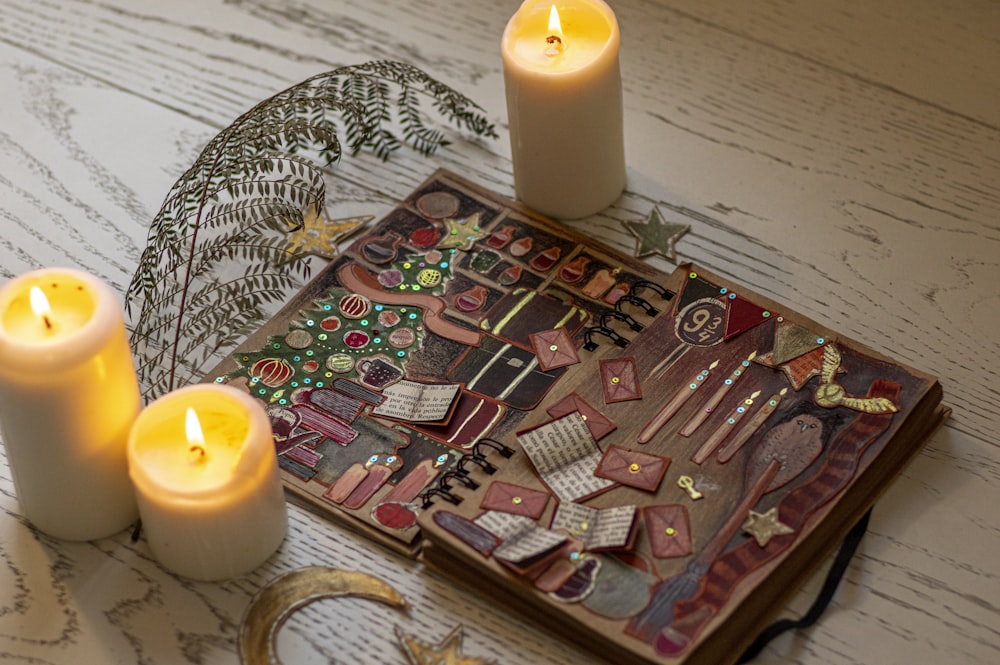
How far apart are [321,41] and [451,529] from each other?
566mm

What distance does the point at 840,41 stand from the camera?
1141 mm

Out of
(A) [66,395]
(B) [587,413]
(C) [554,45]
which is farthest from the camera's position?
(C) [554,45]

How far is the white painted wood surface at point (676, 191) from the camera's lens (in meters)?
0.81

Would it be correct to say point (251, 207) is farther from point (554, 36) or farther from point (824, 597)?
point (824, 597)

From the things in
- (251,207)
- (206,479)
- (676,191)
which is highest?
(676,191)

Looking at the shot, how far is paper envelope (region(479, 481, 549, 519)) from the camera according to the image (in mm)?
817

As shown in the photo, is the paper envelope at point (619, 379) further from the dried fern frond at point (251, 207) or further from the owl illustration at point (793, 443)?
the dried fern frond at point (251, 207)

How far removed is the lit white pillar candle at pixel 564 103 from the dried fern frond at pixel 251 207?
101mm

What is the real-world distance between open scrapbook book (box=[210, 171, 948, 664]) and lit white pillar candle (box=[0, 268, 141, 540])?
127 mm

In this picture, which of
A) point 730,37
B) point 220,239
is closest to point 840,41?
point 730,37

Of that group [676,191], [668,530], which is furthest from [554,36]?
[668,530]

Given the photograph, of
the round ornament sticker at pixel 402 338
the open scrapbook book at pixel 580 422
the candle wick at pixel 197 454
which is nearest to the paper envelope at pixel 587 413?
the open scrapbook book at pixel 580 422

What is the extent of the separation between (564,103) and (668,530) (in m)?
0.34

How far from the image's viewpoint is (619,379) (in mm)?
886
